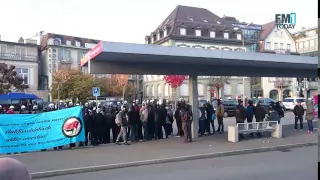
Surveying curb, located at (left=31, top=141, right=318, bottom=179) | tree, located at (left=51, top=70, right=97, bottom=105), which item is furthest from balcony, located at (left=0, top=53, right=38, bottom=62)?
curb, located at (left=31, top=141, right=318, bottom=179)

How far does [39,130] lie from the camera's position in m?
10.9

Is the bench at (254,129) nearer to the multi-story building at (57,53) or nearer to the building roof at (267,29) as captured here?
the multi-story building at (57,53)

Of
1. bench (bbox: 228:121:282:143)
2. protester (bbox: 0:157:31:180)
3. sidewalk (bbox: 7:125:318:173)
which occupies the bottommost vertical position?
sidewalk (bbox: 7:125:318:173)

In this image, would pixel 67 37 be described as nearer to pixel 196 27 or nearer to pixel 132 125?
pixel 196 27

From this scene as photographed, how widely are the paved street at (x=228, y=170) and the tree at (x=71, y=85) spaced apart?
114ft

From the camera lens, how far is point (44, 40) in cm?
5781

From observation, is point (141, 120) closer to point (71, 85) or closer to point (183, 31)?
point (71, 85)

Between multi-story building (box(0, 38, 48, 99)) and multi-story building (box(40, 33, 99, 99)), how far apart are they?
14.0 ft

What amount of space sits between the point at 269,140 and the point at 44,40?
53.9 m

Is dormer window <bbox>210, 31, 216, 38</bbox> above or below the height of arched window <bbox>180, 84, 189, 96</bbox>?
above

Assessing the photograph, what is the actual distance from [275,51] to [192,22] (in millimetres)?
17993

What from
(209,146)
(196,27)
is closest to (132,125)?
(209,146)

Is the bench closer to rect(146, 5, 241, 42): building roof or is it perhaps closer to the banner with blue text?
the banner with blue text

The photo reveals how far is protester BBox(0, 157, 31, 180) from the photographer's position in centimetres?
166
